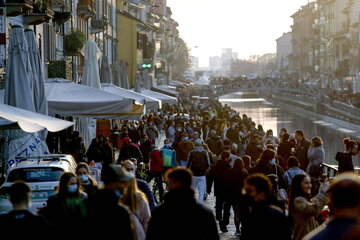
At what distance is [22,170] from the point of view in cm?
1384

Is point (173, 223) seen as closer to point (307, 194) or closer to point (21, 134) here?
point (307, 194)

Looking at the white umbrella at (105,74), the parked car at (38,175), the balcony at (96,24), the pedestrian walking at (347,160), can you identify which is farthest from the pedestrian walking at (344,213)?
the balcony at (96,24)

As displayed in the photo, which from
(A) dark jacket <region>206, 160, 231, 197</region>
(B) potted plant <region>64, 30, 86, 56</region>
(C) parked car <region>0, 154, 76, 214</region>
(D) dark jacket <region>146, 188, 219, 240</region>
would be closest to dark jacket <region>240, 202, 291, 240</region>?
(D) dark jacket <region>146, 188, 219, 240</region>

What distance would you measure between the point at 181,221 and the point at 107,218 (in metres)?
0.56

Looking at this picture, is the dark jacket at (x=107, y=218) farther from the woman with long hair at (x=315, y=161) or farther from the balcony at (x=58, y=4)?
the balcony at (x=58, y=4)

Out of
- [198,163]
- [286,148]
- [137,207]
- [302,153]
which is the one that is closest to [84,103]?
[198,163]

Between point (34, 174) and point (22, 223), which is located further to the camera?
point (34, 174)

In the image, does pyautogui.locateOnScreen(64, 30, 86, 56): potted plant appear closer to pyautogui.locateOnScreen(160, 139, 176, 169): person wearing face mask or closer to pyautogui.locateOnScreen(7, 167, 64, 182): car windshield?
pyautogui.locateOnScreen(160, 139, 176, 169): person wearing face mask

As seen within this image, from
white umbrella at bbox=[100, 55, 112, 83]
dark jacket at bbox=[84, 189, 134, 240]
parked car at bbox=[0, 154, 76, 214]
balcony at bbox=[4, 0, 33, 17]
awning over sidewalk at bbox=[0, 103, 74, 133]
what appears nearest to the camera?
dark jacket at bbox=[84, 189, 134, 240]

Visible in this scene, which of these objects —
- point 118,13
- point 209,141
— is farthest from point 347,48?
point 209,141

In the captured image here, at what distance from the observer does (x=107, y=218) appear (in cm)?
729

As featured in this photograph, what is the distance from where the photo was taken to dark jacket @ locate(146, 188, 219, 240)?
23.9ft

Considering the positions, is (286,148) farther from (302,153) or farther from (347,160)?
(347,160)

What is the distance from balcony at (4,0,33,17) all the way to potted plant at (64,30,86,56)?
13.5 meters
